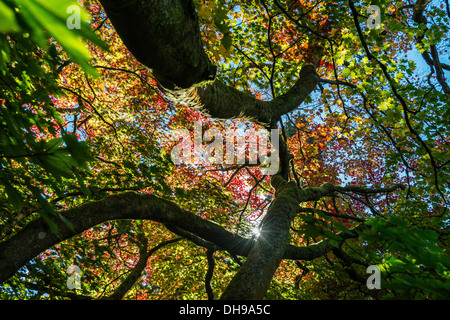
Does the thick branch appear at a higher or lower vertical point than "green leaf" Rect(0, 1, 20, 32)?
higher

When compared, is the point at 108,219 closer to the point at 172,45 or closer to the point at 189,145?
the point at 172,45

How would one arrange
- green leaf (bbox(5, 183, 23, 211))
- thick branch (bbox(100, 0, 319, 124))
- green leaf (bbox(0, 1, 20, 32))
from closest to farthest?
green leaf (bbox(0, 1, 20, 32)), green leaf (bbox(5, 183, 23, 211)), thick branch (bbox(100, 0, 319, 124))

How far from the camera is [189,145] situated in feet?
34.3

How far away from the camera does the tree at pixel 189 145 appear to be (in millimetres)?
962

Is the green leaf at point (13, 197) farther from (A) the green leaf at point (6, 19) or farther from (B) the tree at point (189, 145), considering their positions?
(A) the green leaf at point (6, 19)

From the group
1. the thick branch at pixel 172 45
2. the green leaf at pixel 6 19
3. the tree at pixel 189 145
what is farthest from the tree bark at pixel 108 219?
the thick branch at pixel 172 45

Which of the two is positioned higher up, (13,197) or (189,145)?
(189,145)

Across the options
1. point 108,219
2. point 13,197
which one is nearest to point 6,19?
point 13,197

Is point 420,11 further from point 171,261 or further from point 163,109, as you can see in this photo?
point 171,261

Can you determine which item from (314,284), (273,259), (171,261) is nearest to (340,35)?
(273,259)

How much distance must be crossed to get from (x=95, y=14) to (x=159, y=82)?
8519 mm

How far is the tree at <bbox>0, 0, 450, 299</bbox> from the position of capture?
96 cm

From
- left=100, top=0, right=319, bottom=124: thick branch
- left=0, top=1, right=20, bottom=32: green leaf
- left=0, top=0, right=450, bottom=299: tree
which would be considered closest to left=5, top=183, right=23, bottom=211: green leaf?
left=0, top=0, right=450, bottom=299: tree

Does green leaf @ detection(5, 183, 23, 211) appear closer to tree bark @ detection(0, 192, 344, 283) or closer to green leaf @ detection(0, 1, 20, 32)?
tree bark @ detection(0, 192, 344, 283)
